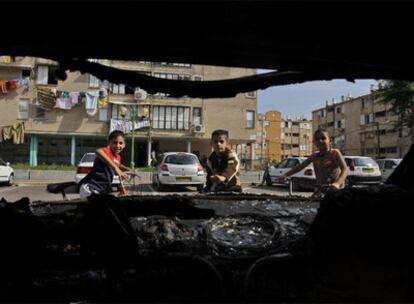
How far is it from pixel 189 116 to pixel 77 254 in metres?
36.8

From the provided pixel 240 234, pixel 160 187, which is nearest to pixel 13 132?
pixel 160 187

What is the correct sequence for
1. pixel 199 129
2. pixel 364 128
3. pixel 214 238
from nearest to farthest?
pixel 214 238 < pixel 199 129 < pixel 364 128

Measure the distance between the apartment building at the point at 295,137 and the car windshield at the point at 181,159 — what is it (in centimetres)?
7235

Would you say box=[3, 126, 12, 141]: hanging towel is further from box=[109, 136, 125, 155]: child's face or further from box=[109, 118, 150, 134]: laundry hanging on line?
box=[109, 136, 125, 155]: child's face

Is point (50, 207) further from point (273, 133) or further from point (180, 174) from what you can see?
point (273, 133)

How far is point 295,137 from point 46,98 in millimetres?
65386

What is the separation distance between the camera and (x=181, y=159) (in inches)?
661

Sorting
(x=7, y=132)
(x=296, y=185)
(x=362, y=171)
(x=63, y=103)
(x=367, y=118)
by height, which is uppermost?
(x=367, y=118)

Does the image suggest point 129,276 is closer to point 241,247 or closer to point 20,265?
point 20,265

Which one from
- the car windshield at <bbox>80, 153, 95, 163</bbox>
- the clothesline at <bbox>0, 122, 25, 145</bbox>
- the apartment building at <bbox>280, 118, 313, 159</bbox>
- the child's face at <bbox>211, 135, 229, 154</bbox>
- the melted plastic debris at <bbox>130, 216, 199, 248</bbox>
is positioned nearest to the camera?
the melted plastic debris at <bbox>130, 216, 199, 248</bbox>

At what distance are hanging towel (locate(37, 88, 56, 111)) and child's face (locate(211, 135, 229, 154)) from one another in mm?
33699

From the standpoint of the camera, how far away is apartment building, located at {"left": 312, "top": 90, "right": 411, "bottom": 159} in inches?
2052

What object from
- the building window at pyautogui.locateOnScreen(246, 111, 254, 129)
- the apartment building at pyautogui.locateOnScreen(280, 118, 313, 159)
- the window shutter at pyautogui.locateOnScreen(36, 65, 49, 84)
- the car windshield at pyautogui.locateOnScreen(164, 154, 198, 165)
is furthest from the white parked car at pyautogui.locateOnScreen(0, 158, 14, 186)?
the apartment building at pyautogui.locateOnScreen(280, 118, 313, 159)

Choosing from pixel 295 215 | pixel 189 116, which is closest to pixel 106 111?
pixel 189 116
